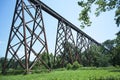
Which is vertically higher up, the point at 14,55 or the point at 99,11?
the point at 99,11

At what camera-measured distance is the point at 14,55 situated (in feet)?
54.0

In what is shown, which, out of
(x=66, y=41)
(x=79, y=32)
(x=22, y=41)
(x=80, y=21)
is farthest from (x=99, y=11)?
(x=79, y=32)

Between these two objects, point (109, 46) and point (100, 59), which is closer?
point (100, 59)

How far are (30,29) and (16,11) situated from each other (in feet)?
6.86

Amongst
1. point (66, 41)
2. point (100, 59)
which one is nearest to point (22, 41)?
point (66, 41)

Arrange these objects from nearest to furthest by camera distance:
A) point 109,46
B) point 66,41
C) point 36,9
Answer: point 36,9
point 66,41
point 109,46

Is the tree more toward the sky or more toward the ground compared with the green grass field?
more toward the sky

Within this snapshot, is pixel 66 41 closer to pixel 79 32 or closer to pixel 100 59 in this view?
pixel 79 32

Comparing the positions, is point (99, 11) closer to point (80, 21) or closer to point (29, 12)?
point (80, 21)

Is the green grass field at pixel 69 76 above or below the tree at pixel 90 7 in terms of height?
below

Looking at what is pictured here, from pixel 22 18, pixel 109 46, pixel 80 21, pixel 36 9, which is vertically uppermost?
pixel 109 46

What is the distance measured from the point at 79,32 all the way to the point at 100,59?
1757cm

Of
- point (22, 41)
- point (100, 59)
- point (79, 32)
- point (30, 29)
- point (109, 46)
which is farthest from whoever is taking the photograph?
point (109, 46)

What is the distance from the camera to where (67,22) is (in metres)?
28.5
